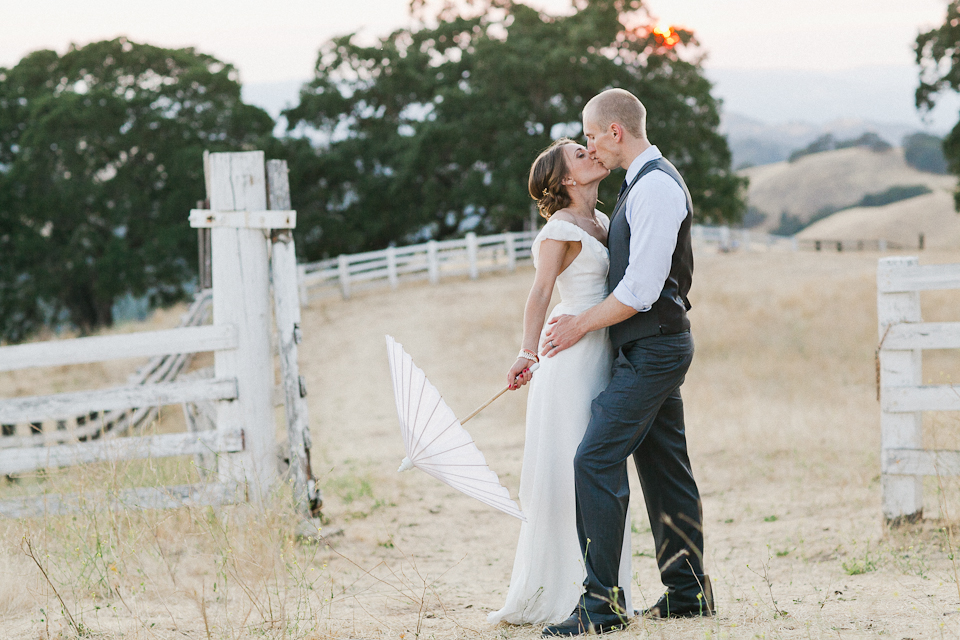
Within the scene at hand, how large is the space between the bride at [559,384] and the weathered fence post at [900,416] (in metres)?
2.12

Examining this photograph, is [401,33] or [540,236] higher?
[401,33]

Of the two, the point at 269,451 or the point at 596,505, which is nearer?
the point at 596,505

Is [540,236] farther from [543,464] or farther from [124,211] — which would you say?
[124,211]

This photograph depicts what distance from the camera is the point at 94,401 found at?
15.6 feet

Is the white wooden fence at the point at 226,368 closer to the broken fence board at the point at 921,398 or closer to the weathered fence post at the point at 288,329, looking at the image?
the weathered fence post at the point at 288,329

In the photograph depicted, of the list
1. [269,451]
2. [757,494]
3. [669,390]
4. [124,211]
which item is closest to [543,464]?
[669,390]

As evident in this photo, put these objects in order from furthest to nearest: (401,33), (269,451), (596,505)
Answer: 1. (401,33)
2. (269,451)
3. (596,505)

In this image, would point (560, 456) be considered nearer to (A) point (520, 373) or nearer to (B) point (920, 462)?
(A) point (520, 373)

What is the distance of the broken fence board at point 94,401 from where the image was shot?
15.4 feet

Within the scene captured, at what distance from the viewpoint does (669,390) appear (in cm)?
336

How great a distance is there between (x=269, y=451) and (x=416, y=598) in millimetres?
1709

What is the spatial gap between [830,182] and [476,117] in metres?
89.5

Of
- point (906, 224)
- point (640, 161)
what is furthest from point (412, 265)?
point (906, 224)

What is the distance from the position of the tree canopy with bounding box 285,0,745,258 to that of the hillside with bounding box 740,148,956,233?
75.5 metres
